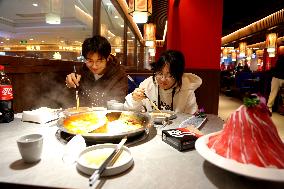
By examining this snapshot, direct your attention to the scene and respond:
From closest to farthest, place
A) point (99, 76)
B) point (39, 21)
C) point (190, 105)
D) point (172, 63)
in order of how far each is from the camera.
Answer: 1. point (172, 63)
2. point (190, 105)
3. point (99, 76)
4. point (39, 21)

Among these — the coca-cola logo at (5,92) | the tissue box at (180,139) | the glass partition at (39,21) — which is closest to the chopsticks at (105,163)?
the tissue box at (180,139)

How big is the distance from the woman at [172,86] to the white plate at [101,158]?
135cm

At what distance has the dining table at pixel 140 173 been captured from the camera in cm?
87

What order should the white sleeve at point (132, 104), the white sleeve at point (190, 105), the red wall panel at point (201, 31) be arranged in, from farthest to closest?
the red wall panel at point (201, 31), the white sleeve at point (190, 105), the white sleeve at point (132, 104)

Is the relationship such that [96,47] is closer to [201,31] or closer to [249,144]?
[249,144]

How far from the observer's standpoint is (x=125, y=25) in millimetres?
9875

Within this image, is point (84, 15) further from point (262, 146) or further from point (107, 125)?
point (262, 146)

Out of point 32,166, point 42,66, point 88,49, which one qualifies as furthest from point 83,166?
point 42,66

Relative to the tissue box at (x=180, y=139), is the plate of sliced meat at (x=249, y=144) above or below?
above

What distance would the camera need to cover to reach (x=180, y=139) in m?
1.23

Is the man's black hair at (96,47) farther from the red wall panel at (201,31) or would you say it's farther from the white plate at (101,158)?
the red wall panel at (201,31)

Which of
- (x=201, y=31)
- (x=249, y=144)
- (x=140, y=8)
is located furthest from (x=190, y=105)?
(x=140, y=8)

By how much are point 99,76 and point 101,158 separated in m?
2.08

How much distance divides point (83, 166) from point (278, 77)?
8998 millimetres
